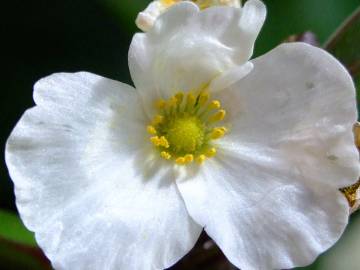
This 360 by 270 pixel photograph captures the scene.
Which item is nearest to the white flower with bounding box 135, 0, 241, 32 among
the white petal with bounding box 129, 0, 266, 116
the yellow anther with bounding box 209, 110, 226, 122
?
the white petal with bounding box 129, 0, 266, 116

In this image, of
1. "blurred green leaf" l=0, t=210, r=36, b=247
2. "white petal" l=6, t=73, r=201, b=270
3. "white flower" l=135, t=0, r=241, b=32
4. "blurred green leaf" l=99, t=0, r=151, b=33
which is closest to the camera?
"white petal" l=6, t=73, r=201, b=270

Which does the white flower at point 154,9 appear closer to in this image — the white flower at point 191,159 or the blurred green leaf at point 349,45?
the white flower at point 191,159

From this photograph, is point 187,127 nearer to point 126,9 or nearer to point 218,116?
point 218,116

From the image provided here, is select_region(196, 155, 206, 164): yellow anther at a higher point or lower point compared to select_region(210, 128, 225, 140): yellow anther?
lower

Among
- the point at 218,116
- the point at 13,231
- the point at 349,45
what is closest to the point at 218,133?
the point at 218,116

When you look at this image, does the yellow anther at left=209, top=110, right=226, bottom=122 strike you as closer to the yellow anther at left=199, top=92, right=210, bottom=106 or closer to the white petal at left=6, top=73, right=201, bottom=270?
the yellow anther at left=199, top=92, right=210, bottom=106

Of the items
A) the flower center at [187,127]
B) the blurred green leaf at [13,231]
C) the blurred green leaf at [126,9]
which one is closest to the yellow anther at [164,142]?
the flower center at [187,127]

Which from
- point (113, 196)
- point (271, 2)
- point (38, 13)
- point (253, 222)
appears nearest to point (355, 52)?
point (271, 2)
